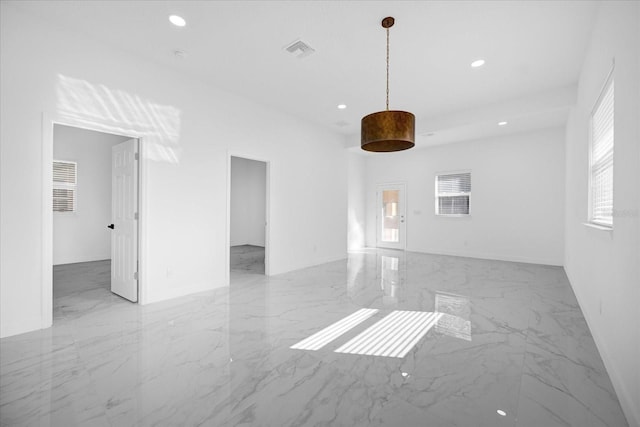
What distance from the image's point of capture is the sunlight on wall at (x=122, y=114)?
10.3ft

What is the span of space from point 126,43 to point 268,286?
3.53 meters

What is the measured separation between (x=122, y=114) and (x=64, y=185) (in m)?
4.05

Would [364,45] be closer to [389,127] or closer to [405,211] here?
[389,127]

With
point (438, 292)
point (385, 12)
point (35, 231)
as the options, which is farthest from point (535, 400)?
point (35, 231)

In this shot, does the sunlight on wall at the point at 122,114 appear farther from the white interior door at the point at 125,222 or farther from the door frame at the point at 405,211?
the door frame at the point at 405,211

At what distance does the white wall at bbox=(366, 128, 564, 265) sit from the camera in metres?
6.38

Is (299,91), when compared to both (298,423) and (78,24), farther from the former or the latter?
(298,423)

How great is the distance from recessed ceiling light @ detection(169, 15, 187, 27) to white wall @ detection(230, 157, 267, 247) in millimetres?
6439

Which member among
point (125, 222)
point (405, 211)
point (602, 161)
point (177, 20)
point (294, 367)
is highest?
point (177, 20)

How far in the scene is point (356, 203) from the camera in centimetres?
901

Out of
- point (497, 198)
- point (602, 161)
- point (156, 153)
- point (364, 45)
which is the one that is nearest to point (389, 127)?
point (364, 45)

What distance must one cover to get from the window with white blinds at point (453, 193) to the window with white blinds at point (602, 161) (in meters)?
4.33

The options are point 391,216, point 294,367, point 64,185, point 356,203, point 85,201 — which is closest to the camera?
point 294,367

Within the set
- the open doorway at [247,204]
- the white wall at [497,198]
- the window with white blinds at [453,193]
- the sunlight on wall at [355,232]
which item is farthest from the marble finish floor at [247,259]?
the window with white blinds at [453,193]
